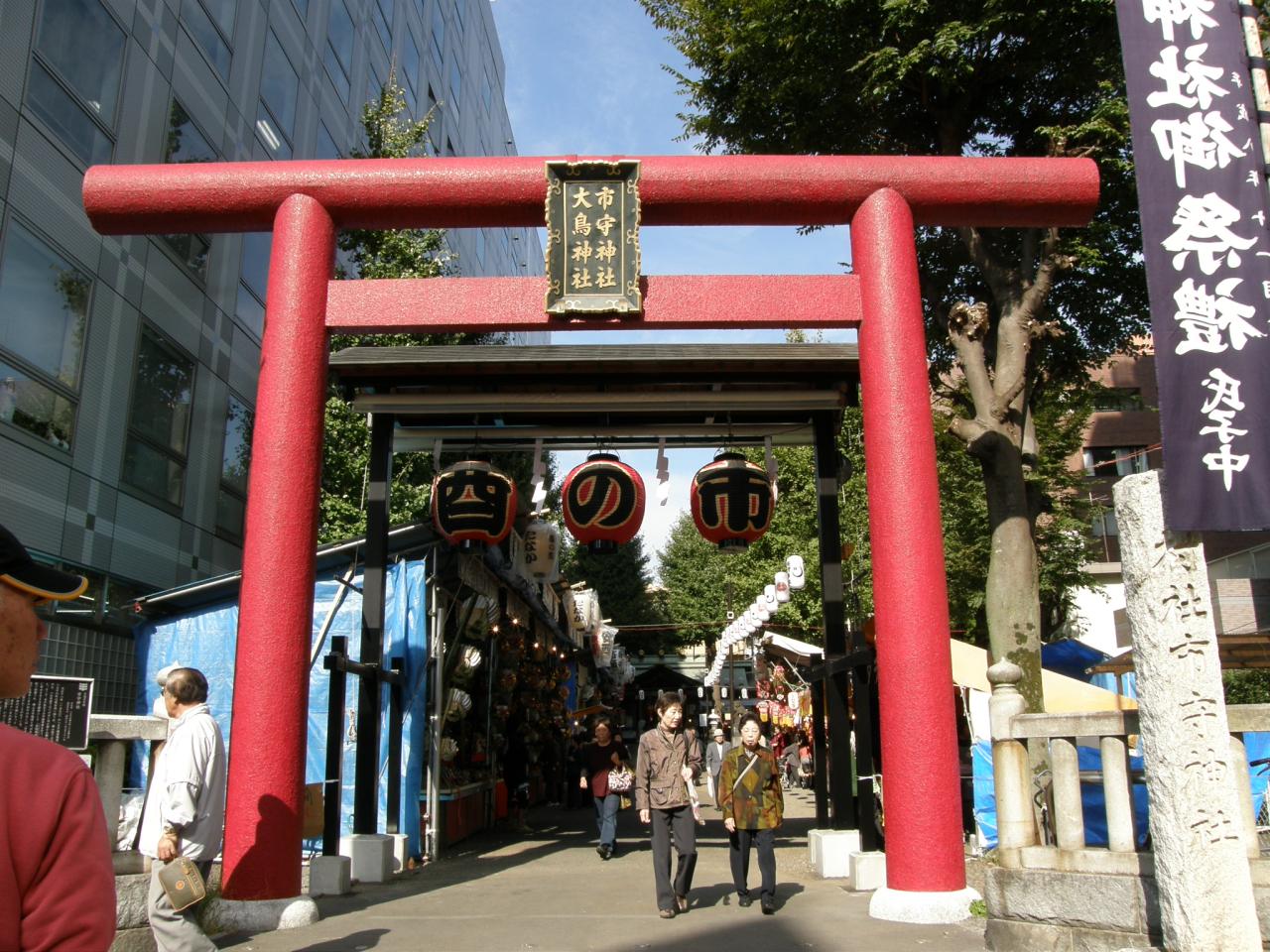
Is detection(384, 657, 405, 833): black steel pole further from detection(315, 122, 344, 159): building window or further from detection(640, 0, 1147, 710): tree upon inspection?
detection(315, 122, 344, 159): building window

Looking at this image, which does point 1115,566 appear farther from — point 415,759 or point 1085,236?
point 415,759

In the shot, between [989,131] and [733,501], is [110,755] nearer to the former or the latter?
[733,501]

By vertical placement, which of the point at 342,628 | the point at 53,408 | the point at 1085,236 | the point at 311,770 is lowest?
the point at 311,770

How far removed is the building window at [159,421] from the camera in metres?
13.8

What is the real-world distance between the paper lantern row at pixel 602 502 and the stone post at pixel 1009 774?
4.66 metres

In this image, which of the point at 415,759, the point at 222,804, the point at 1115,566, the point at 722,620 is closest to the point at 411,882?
the point at 415,759

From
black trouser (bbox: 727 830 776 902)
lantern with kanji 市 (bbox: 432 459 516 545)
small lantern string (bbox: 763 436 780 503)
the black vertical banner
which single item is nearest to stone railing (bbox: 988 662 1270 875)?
the black vertical banner

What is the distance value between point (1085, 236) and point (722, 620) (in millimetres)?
30918

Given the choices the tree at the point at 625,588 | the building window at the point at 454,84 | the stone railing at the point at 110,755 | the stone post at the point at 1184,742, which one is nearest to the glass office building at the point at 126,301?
the stone railing at the point at 110,755

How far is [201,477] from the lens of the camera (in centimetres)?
1580

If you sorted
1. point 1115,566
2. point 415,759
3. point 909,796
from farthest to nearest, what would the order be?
1. point 1115,566
2. point 415,759
3. point 909,796

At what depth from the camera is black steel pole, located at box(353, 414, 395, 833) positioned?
424 inches

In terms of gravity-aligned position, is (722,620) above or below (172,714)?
above

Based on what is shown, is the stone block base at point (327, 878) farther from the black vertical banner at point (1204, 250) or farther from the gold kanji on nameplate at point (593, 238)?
the black vertical banner at point (1204, 250)
